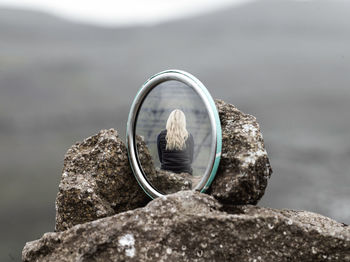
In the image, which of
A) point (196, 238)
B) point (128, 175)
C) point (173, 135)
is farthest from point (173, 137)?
point (196, 238)

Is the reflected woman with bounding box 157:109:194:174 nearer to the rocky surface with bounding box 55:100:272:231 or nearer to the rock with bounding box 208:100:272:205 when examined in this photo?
the rocky surface with bounding box 55:100:272:231

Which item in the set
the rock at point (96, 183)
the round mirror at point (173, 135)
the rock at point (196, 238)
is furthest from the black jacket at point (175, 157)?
the rock at point (196, 238)

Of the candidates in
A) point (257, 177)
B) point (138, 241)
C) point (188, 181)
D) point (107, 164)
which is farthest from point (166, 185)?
point (138, 241)

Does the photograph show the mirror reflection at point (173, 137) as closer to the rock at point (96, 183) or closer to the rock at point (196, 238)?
the rock at point (96, 183)

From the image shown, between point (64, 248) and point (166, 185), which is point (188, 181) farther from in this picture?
point (64, 248)

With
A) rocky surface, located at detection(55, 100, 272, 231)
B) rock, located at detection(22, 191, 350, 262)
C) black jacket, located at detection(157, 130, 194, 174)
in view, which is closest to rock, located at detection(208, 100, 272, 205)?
rocky surface, located at detection(55, 100, 272, 231)

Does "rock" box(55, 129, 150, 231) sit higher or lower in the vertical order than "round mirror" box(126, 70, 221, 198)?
lower

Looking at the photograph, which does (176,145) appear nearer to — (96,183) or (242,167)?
(242,167)
